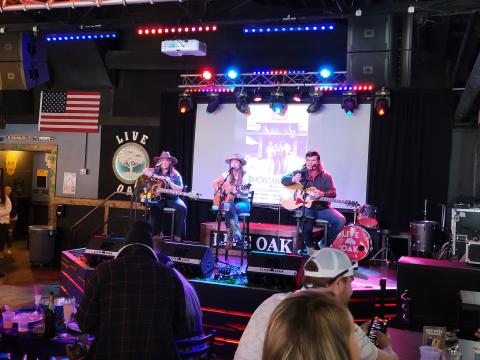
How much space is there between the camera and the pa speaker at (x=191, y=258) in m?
6.83

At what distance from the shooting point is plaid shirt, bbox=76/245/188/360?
306 centimetres

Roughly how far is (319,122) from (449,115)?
2.41 meters

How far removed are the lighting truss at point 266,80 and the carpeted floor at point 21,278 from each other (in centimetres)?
471

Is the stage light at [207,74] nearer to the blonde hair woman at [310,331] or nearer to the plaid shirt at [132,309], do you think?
the plaid shirt at [132,309]

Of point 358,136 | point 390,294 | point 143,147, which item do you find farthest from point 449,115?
point 143,147

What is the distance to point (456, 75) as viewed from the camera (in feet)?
31.6

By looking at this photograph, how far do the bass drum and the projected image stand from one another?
2.35 metres

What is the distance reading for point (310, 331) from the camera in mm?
1335

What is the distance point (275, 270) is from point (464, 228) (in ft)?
12.5

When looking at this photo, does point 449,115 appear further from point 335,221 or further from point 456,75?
point 335,221

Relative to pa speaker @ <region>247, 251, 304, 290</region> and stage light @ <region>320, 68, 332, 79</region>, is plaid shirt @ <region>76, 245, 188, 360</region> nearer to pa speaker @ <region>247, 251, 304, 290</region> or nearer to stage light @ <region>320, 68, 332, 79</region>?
pa speaker @ <region>247, 251, 304, 290</region>

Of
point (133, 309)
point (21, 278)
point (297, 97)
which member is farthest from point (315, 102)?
point (133, 309)

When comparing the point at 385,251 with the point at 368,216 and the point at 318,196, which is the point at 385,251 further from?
the point at 318,196

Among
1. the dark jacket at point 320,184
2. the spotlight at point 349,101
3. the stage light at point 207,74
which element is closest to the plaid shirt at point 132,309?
the dark jacket at point 320,184
